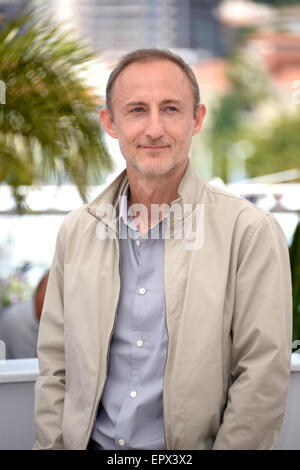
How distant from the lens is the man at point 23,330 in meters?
2.36

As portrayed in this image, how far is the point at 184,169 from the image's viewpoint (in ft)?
4.11

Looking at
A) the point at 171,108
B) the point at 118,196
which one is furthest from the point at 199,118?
the point at 118,196

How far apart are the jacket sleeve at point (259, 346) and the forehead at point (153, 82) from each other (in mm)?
276

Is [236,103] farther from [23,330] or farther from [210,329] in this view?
[210,329]

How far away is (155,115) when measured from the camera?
1184 mm

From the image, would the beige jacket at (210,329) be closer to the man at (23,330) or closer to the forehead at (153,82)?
the forehead at (153,82)

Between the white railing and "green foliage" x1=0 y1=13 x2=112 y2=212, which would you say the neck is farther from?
"green foliage" x1=0 y1=13 x2=112 y2=212

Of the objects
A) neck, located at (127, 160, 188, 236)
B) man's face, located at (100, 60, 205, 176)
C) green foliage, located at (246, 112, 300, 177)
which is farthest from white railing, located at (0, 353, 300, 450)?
green foliage, located at (246, 112, 300, 177)

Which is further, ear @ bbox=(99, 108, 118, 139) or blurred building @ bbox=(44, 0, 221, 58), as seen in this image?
blurred building @ bbox=(44, 0, 221, 58)

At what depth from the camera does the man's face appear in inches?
46.8

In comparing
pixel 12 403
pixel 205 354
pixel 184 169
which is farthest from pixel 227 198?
pixel 12 403

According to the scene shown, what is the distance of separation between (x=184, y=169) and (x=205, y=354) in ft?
1.11

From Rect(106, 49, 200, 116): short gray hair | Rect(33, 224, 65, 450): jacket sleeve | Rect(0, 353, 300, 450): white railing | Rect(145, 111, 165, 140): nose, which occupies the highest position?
Rect(106, 49, 200, 116): short gray hair
